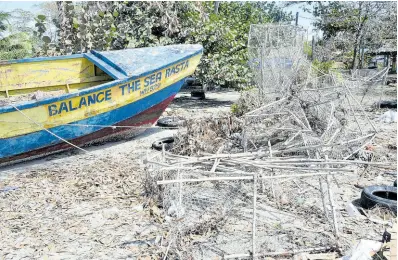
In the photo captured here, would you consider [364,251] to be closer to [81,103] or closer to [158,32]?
[81,103]

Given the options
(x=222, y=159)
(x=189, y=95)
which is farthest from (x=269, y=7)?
(x=222, y=159)

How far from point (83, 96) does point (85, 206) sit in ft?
8.46

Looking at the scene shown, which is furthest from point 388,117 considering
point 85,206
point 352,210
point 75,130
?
point 85,206

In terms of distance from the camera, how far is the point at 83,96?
6.90 m

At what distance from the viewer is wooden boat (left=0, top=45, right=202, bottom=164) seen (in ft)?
21.5

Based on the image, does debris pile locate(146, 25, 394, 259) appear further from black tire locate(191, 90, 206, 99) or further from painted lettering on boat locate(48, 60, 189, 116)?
black tire locate(191, 90, 206, 99)

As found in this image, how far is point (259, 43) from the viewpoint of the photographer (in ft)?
32.7

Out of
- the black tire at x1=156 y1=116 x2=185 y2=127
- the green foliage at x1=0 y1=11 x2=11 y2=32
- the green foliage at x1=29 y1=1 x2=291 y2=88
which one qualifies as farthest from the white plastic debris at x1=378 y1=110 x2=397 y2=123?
the green foliage at x1=0 y1=11 x2=11 y2=32

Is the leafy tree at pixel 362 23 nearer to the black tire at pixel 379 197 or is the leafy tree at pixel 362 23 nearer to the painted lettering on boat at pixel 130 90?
the painted lettering on boat at pixel 130 90

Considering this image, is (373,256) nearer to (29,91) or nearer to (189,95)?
(29,91)

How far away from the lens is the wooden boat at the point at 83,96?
6.54 metres

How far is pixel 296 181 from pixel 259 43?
17.8 ft

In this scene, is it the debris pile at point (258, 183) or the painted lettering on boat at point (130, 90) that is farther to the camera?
the painted lettering on boat at point (130, 90)

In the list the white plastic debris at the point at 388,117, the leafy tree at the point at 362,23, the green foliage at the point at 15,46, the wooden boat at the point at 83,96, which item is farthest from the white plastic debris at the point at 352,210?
the green foliage at the point at 15,46
